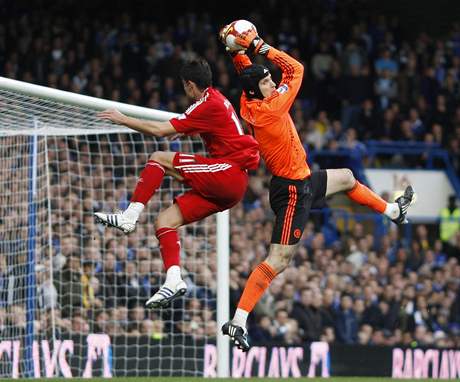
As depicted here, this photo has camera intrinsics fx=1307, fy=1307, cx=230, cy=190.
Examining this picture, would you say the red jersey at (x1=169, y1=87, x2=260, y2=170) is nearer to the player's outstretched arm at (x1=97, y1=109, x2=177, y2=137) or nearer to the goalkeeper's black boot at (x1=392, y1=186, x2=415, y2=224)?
the player's outstretched arm at (x1=97, y1=109, x2=177, y2=137)

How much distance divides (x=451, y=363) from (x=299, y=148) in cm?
644

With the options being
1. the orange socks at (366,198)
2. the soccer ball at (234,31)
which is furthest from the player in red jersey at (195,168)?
the orange socks at (366,198)

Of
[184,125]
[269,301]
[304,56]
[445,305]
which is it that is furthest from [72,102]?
[304,56]

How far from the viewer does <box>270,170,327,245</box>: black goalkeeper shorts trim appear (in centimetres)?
1100

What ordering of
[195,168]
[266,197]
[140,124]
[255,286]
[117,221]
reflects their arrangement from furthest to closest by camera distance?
[266,197], [255,286], [195,168], [117,221], [140,124]

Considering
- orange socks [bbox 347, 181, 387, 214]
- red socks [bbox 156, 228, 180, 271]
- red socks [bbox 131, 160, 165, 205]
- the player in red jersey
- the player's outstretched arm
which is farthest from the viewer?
orange socks [bbox 347, 181, 387, 214]

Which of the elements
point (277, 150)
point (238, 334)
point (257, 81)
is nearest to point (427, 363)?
point (277, 150)

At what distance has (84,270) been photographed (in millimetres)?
15367

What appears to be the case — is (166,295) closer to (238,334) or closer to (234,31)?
(238,334)

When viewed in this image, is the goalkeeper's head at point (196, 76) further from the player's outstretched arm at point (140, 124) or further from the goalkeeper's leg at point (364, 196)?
the goalkeeper's leg at point (364, 196)

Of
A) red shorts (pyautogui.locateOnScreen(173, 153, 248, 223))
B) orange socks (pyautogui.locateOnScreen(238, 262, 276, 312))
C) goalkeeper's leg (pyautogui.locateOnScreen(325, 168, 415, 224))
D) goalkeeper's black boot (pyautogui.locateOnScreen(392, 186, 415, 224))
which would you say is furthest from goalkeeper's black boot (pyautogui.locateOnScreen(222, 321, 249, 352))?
goalkeeper's black boot (pyautogui.locateOnScreen(392, 186, 415, 224))

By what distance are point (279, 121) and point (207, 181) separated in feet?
2.80

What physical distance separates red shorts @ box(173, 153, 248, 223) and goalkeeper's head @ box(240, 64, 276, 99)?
0.70 metres

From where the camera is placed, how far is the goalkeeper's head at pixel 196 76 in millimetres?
10492
